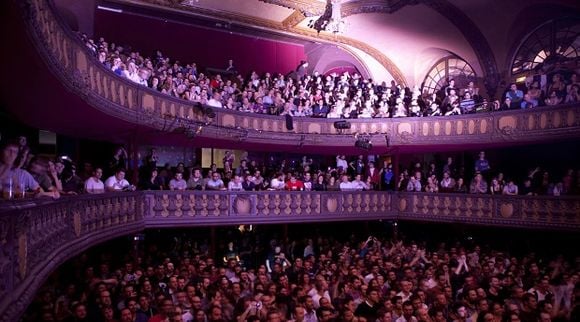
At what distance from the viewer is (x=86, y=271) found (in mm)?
9086

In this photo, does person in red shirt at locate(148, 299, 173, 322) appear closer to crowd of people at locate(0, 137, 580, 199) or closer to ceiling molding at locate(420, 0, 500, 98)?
crowd of people at locate(0, 137, 580, 199)

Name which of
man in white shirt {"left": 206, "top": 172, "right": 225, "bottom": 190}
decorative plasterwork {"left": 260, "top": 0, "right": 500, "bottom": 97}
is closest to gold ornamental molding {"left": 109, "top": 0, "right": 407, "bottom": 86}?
decorative plasterwork {"left": 260, "top": 0, "right": 500, "bottom": 97}

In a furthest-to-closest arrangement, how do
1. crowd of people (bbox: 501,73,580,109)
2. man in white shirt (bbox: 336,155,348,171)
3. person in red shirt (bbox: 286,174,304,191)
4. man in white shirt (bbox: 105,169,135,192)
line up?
man in white shirt (bbox: 336,155,348,171) < person in red shirt (bbox: 286,174,304,191) < crowd of people (bbox: 501,73,580,109) < man in white shirt (bbox: 105,169,135,192)

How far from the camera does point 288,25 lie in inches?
797

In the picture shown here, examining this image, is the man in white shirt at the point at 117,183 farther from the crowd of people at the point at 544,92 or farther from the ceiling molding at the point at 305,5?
the crowd of people at the point at 544,92

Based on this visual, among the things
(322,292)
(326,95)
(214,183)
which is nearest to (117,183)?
(214,183)

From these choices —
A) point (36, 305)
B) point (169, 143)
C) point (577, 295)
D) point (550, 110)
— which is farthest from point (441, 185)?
point (36, 305)

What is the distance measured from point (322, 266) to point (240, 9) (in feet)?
36.0

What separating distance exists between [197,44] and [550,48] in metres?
12.8

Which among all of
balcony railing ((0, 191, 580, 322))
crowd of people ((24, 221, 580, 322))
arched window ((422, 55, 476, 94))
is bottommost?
crowd of people ((24, 221, 580, 322))

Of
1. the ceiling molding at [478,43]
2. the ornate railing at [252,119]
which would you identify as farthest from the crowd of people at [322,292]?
the ceiling molding at [478,43]

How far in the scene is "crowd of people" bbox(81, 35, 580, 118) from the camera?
14984 mm

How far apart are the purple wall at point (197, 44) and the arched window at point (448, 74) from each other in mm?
5726

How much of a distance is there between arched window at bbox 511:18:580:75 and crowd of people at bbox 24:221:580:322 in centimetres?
741
